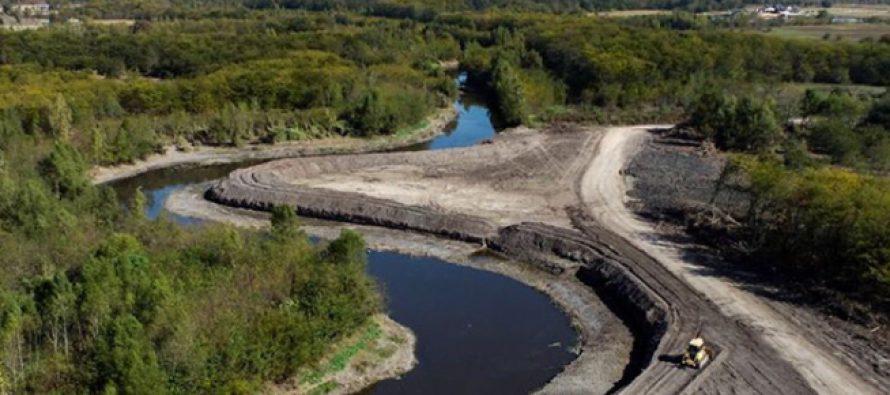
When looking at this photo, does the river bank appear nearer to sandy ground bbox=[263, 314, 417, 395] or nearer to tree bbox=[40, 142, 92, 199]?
tree bbox=[40, 142, 92, 199]

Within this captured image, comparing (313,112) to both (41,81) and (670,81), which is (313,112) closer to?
(41,81)

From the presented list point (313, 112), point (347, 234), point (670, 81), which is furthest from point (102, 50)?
point (347, 234)

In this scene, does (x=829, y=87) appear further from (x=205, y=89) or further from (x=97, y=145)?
(x=97, y=145)

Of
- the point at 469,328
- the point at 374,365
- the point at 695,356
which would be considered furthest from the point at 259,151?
the point at 695,356

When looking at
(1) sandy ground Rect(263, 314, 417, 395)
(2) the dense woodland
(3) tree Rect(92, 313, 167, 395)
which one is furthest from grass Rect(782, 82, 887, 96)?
(3) tree Rect(92, 313, 167, 395)

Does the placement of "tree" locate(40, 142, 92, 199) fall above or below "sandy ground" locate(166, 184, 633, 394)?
above
